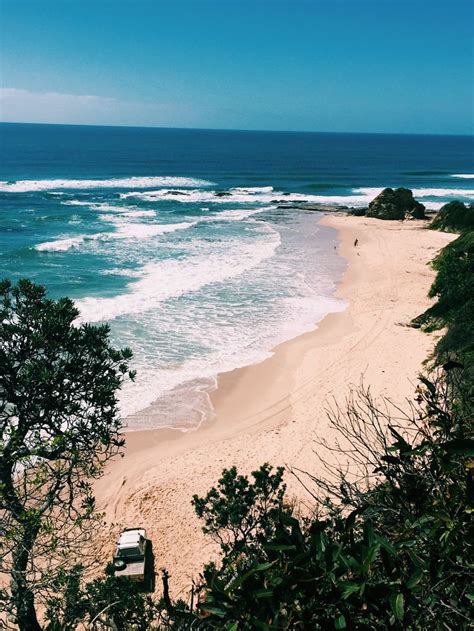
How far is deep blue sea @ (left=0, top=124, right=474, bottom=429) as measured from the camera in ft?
71.0

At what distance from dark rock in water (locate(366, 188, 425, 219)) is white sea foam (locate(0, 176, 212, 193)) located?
34.0 m

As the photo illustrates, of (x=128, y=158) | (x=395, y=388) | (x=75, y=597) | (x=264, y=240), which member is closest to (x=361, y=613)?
(x=75, y=597)

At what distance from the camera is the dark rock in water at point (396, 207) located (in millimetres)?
54906

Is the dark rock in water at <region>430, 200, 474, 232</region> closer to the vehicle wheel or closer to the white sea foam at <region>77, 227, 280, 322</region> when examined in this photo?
the white sea foam at <region>77, 227, 280, 322</region>

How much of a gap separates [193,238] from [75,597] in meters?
39.1

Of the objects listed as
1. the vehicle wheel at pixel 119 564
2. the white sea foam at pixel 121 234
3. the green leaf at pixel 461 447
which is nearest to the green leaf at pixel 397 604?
the green leaf at pixel 461 447

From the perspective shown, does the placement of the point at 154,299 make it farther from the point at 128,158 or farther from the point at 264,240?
the point at 128,158

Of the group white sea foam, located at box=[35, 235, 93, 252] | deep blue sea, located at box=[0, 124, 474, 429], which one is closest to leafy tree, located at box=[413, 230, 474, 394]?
deep blue sea, located at box=[0, 124, 474, 429]

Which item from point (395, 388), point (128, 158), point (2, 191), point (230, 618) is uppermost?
point (128, 158)

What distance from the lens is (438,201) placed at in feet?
220

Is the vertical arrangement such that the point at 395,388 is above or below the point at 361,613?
below

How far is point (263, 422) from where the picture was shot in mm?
16938

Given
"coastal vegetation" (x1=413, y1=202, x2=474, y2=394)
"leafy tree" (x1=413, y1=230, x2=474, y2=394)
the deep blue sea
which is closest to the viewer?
"coastal vegetation" (x1=413, y1=202, x2=474, y2=394)

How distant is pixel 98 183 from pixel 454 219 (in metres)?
52.6
